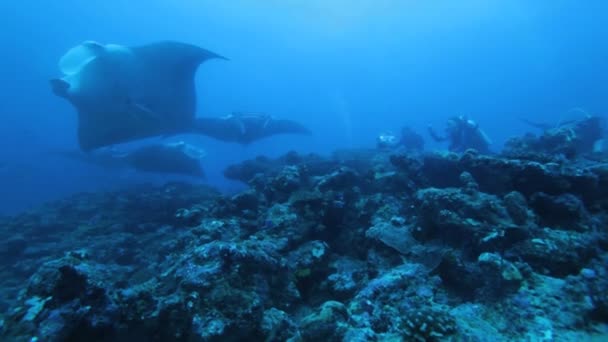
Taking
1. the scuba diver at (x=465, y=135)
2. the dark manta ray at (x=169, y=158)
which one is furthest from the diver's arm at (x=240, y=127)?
the scuba diver at (x=465, y=135)

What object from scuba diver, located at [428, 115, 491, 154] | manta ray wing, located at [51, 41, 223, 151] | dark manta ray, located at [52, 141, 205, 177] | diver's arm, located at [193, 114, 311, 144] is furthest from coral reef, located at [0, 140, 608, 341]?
diver's arm, located at [193, 114, 311, 144]

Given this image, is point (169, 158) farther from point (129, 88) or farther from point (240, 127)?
point (129, 88)

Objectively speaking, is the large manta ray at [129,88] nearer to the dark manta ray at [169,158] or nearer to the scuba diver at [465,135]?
the dark manta ray at [169,158]

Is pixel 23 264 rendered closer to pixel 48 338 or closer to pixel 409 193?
pixel 48 338

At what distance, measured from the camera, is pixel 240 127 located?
14.7 meters

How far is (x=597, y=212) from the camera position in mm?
4973

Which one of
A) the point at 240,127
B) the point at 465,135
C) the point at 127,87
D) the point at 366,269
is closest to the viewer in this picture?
the point at 366,269

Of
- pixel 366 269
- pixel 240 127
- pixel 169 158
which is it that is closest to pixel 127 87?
pixel 169 158

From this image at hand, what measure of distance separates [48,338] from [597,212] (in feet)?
22.9

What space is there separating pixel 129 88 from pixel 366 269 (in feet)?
31.2

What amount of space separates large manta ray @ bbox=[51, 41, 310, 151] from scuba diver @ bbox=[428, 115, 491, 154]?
9109 mm

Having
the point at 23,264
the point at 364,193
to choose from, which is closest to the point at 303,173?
the point at 364,193

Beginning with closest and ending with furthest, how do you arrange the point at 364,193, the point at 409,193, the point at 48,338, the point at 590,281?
1. the point at 48,338
2. the point at 590,281
3. the point at 409,193
4. the point at 364,193

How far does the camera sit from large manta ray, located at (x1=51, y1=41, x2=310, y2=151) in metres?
9.34
